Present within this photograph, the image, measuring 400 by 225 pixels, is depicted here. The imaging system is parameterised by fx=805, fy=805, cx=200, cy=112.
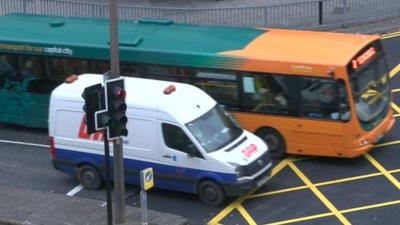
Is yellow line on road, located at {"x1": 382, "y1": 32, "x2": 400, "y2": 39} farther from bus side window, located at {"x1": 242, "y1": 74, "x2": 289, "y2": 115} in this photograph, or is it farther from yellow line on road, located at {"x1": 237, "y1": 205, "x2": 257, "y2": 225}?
yellow line on road, located at {"x1": 237, "y1": 205, "x2": 257, "y2": 225}

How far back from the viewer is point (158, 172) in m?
16.0

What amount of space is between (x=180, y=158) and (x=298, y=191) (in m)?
2.52

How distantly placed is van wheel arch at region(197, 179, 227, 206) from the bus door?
271cm

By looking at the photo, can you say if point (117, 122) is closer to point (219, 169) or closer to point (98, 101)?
point (98, 101)

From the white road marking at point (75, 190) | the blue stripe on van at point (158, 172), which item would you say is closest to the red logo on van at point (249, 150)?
the blue stripe on van at point (158, 172)

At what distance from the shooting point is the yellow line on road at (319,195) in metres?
14.9

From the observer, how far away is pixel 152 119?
15867 mm

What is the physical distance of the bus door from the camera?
660 inches

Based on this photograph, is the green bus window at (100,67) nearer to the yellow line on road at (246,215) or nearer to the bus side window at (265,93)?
the bus side window at (265,93)

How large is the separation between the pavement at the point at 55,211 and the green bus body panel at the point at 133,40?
404 centimetres

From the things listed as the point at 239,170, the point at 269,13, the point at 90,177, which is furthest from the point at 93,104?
the point at 269,13

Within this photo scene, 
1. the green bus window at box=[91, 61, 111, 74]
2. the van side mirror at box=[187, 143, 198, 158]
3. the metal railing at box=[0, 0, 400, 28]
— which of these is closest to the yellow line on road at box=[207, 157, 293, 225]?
the van side mirror at box=[187, 143, 198, 158]

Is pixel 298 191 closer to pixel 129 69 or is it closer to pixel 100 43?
pixel 129 69

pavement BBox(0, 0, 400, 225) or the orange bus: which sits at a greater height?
the orange bus
